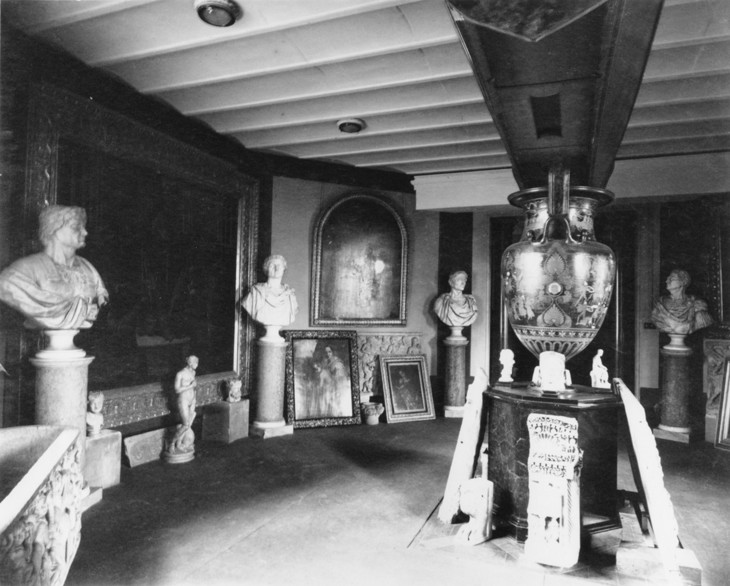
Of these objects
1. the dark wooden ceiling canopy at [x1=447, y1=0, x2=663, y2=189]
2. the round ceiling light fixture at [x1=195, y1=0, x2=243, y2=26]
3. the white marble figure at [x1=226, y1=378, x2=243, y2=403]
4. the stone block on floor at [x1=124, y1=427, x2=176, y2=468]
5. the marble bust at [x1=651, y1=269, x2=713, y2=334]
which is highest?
the round ceiling light fixture at [x1=195, y1=0, x2=243, y2=26]

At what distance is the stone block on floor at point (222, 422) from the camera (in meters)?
4.75

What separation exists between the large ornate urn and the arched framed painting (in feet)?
9.89

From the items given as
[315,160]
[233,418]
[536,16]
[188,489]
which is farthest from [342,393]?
[536,16]

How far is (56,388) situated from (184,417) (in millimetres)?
1319

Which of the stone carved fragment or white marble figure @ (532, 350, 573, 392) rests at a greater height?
white marble figure @ (532, 350, 573, 392)

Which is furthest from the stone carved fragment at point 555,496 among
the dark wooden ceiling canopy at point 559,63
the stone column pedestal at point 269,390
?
the stone column pedestal at point 269,390

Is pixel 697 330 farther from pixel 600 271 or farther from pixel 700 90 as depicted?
pixel 600 271

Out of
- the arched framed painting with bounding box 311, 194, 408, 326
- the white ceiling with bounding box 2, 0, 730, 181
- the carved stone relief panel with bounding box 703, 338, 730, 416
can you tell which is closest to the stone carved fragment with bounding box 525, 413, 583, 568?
the white ceiling with bounding box 2, 0, 730, 181

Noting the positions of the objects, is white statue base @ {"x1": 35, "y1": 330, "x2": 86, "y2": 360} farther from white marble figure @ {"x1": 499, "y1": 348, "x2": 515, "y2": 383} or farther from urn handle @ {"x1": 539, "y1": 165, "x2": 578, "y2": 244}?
urn handle @ {"x1": 539, "y1": 165, "x2": 578, "y2": 244}

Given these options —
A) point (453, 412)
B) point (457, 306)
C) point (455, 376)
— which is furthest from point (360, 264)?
point (453, 412)

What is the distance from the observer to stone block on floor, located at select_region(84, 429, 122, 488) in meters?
3.36

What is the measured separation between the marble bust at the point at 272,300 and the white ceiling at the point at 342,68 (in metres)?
1.28

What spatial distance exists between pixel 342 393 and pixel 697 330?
389 cm

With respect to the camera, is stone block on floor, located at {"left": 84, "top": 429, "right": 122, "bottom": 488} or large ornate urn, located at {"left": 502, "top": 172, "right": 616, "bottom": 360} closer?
large ornate urn, located at {"left": 502, "top": 172, "right": 616, "bottom": 360}
